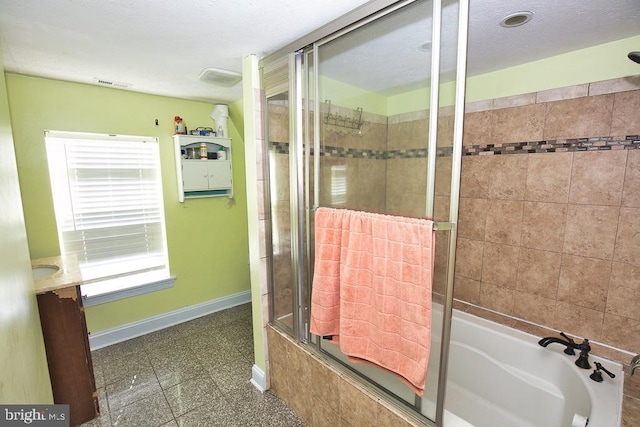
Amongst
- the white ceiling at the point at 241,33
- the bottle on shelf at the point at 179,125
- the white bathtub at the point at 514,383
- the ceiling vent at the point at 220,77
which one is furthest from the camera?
the bottle on shelf at the point at 179,125

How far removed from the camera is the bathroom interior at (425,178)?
112 centimetres

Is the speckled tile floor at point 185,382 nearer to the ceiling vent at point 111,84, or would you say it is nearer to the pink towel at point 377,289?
the pink towel at point 377,289

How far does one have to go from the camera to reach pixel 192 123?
2.87 m

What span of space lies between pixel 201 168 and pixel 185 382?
186 cm

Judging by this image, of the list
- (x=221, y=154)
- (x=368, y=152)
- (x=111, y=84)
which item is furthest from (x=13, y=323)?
(x=221, y=154)

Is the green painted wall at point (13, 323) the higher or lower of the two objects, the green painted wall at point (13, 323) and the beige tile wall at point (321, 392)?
the higher

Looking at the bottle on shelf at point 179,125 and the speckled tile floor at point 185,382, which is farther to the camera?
the bottle on shelf at point 179,125

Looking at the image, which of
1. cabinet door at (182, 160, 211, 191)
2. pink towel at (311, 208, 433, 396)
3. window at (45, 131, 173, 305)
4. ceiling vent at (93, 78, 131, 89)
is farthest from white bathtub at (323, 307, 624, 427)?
ceiling vent at (93, 78, 131, 89)

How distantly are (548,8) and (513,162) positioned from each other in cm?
97

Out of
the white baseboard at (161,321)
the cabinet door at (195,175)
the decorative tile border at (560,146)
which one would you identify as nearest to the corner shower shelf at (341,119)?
the decorative tile border at (560,146)

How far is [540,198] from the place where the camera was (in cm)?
188

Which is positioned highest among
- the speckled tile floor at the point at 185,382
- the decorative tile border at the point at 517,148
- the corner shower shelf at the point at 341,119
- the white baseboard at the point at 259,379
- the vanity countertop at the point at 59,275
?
the corner shower shelf at the point at 341,119

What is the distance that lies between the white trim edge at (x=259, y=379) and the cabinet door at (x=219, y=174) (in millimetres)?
1763

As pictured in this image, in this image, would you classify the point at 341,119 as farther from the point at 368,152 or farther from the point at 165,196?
the point at 165,196
